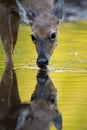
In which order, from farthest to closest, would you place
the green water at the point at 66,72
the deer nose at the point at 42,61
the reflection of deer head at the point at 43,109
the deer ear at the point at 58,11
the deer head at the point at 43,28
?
1. the deer ear at the point at 58,11
2. the deer head at the point at 43,28
3. the deer nose at the point at 42,61
4. the green water at the point at 66,72
5. the reflection of deer head at the point at 43,109

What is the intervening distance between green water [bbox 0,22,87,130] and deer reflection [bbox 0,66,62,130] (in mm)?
103

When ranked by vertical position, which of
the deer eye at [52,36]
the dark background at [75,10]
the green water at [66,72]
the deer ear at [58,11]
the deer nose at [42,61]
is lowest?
the dark background at [75,10]

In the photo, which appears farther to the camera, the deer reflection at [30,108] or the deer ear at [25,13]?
the deer ear at [25,13]

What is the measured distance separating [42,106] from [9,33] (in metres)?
3.57

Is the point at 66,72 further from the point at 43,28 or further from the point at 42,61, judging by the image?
the point at 43,28

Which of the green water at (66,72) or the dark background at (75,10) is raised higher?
the green water at (66,72)

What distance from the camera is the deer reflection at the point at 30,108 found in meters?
10.3

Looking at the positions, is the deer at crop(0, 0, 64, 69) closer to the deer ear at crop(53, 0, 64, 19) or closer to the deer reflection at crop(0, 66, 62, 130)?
the deer ear at crop(53, 0, 64, 19)

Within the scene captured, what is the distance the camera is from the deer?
1345 cm

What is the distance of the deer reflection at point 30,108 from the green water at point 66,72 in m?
0.10

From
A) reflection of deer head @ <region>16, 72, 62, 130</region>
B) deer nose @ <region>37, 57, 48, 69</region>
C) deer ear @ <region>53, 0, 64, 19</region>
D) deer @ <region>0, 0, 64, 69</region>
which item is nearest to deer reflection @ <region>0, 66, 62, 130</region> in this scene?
reflection of deer head @ <region>16, 72, 62, 130</region>

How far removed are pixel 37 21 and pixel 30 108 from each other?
2.77 metres

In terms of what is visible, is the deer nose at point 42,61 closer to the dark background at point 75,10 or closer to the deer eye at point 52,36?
the deer eye at point 52,36

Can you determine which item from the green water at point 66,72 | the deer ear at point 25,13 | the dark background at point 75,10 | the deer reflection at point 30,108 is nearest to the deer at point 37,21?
the deer ear at point 25,13
